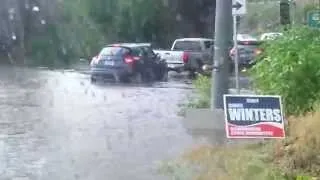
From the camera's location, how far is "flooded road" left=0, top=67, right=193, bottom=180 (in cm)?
1112

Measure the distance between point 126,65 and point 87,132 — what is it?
15451 millimetres

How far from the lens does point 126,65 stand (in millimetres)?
30203

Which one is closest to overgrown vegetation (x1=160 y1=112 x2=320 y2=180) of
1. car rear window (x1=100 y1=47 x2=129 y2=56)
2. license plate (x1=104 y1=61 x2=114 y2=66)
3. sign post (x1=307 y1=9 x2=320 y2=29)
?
sign post (x1=307 y1=9 x2=320 y2=29)

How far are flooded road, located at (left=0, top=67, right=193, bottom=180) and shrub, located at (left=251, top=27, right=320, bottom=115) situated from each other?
1.65 m

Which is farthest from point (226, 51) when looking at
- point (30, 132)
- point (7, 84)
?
point (7, 84)

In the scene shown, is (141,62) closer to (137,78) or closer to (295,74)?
(137,78)

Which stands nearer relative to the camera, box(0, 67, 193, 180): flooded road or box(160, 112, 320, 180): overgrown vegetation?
box(160, 112, 320, 180): overgrown vegetation

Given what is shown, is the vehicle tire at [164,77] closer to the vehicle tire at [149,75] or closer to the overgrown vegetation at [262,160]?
the vehicle tire at [149,75]

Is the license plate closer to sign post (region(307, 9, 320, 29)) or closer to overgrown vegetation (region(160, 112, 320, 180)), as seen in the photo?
sign post (region(307, 9, 320, 29))

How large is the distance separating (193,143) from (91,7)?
3432cm

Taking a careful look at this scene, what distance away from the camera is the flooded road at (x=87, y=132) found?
11117mm

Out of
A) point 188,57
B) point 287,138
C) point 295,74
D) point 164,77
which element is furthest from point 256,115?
point 188,57

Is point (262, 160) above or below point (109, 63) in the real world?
above

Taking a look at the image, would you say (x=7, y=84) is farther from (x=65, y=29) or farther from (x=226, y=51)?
(x=65, y=29)
